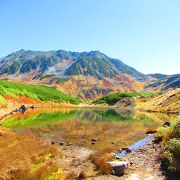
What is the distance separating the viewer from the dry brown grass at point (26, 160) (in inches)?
899

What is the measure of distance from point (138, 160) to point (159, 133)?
45.6ft

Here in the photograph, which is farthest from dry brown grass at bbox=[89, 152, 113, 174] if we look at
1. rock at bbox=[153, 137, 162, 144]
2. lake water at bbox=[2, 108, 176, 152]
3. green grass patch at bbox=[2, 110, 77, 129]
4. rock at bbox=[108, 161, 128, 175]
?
green grass patch at bbox=[2, 110, 77, 129]

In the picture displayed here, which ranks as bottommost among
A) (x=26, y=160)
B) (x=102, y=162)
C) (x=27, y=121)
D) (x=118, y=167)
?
(x=27, y=121)

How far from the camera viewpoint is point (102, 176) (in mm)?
24297

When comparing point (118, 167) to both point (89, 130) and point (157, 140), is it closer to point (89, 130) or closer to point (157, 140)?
point (157, 140)

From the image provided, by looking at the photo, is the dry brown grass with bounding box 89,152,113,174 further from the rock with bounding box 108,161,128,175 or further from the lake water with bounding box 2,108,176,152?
the lake water with bounding box 2,108,176,152

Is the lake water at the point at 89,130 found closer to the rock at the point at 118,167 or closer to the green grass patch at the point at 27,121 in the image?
the green grass patch at the point at 27,121

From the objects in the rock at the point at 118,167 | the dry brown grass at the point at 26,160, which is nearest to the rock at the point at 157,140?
the dry brown grass at the point at 26,160

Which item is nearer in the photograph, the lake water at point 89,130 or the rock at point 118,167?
the rock at point 118,167

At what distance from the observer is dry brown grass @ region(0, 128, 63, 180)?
22828 mm

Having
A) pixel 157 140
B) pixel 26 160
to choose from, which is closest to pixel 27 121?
pixel 157 140

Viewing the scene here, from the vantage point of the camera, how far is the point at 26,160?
1105 inches

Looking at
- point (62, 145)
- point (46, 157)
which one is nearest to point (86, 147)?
point (62, 145)

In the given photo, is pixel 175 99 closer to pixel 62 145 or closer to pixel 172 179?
pixel 62 145
